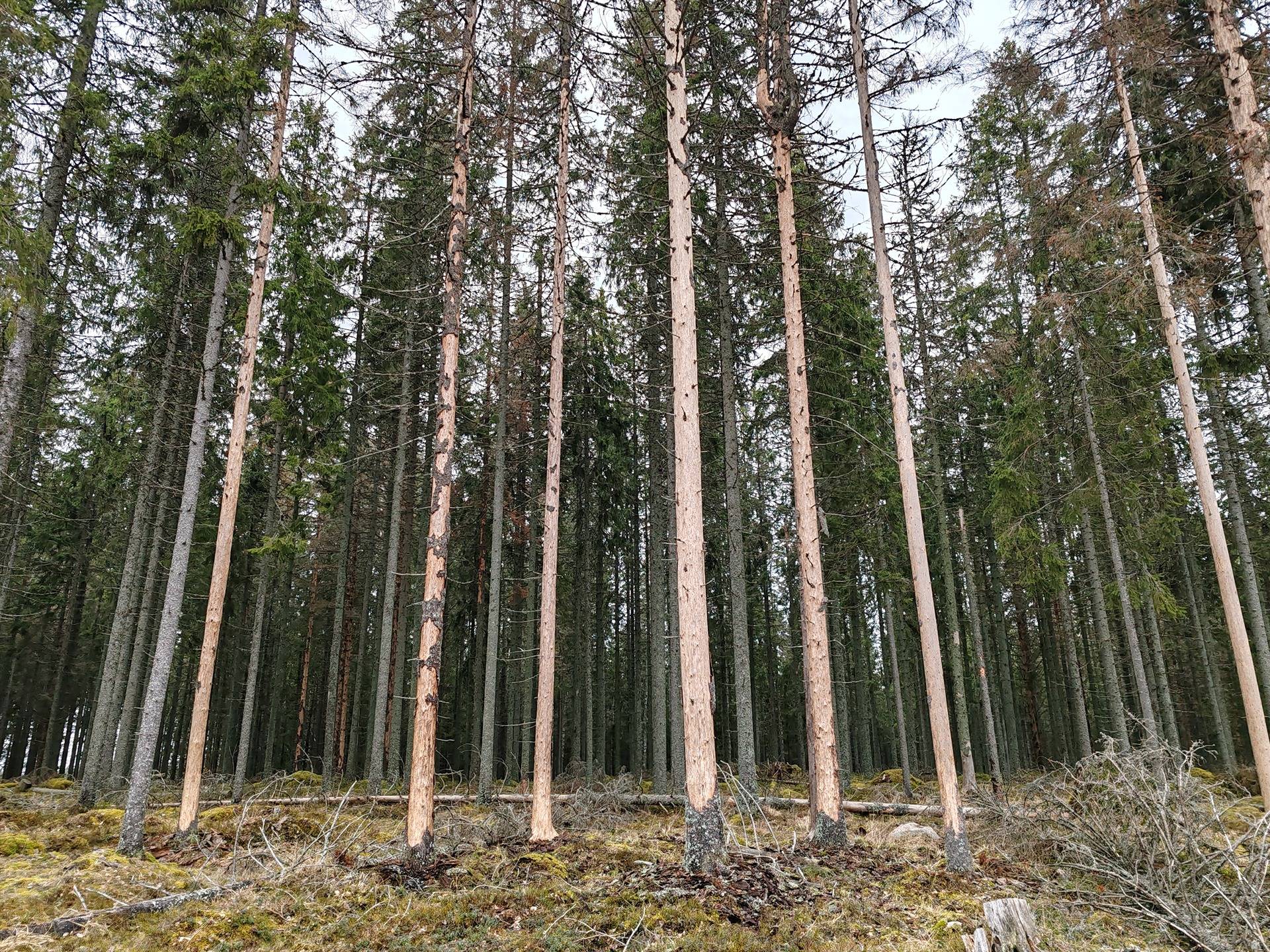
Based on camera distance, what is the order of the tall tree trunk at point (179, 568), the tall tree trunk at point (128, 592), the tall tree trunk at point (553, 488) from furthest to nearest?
the tall tree trunk at point (128, 592)
the tall tree trunk at point (553, 488)
the tall tree trunk at point (179, 568)

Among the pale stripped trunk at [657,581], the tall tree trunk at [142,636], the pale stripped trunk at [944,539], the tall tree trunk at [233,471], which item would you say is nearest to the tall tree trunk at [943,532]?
the pale stripped trunk at [944,539]

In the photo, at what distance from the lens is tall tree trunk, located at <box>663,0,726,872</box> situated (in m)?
7.61

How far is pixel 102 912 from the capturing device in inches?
240

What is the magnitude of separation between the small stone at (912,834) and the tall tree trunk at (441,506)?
7.57 m

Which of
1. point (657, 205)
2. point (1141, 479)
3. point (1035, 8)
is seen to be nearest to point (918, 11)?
point (1035, 8)

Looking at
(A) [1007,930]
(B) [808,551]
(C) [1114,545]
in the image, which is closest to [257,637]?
(B) [808,551]

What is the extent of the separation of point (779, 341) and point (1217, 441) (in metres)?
12.0

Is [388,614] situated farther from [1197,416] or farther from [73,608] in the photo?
[1197,416]

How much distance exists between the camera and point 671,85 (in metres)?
9.53

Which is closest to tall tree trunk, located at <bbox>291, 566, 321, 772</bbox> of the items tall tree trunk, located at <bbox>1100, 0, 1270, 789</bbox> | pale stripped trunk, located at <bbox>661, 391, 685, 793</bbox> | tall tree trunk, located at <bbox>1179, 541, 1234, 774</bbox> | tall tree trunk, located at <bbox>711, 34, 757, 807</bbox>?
pale stripped trunk, located at <bbox>661, 391, 685, 793</bbox>

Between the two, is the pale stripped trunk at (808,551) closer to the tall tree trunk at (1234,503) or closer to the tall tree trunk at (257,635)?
the tall tree trunk at (1234,503)

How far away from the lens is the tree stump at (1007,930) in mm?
5523

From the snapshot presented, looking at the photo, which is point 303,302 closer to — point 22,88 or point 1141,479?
point 22,88

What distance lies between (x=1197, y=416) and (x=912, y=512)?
6.75 meters
